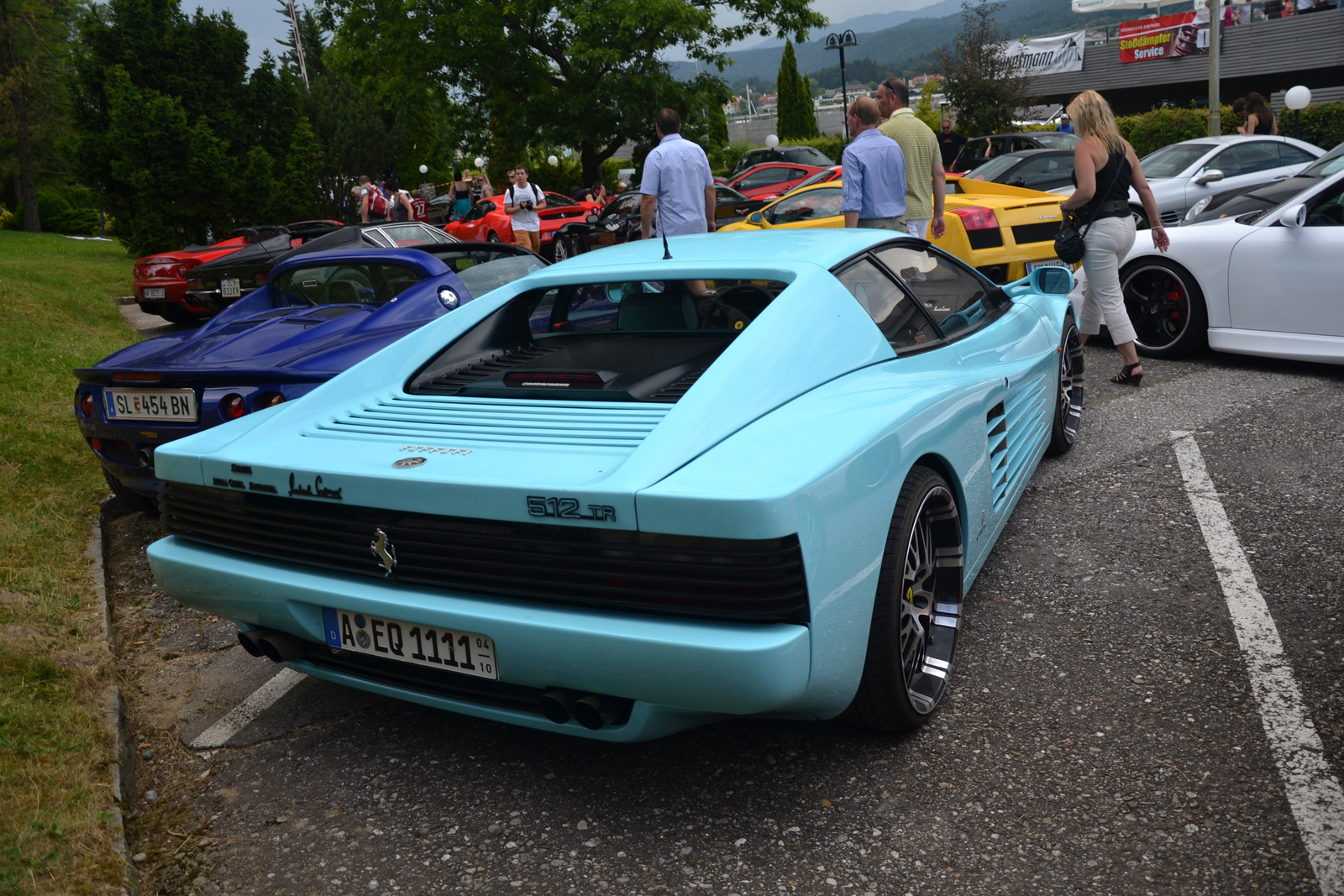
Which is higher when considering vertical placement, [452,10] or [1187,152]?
[452,10]

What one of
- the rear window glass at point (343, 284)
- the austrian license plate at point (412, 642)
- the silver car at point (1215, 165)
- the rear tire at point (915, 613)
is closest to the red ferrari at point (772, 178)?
the silver car at point (1215, 165)

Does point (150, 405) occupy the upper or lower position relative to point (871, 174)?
lower

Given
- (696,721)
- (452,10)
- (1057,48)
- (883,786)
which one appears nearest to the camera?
(696,721)

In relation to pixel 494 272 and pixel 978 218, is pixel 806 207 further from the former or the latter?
pixel 494 272

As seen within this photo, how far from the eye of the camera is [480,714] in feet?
7.93

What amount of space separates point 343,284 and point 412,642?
153 inches

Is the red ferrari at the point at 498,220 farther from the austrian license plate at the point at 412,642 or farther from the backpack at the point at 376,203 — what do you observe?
the austrian license plate at the point at 412,642

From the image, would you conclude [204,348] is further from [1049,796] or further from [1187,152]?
[1187,152]

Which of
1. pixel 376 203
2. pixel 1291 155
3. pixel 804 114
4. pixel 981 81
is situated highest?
pixel 804 114

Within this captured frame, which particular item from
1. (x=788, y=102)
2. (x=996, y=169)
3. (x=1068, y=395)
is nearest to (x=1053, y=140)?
(x=996, y=169)

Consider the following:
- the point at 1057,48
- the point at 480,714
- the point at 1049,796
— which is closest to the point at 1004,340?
the point at 1049,796

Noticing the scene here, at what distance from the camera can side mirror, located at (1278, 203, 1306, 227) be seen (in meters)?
5.91

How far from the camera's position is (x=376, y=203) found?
18.0 m

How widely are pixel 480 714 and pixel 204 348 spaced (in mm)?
2948
